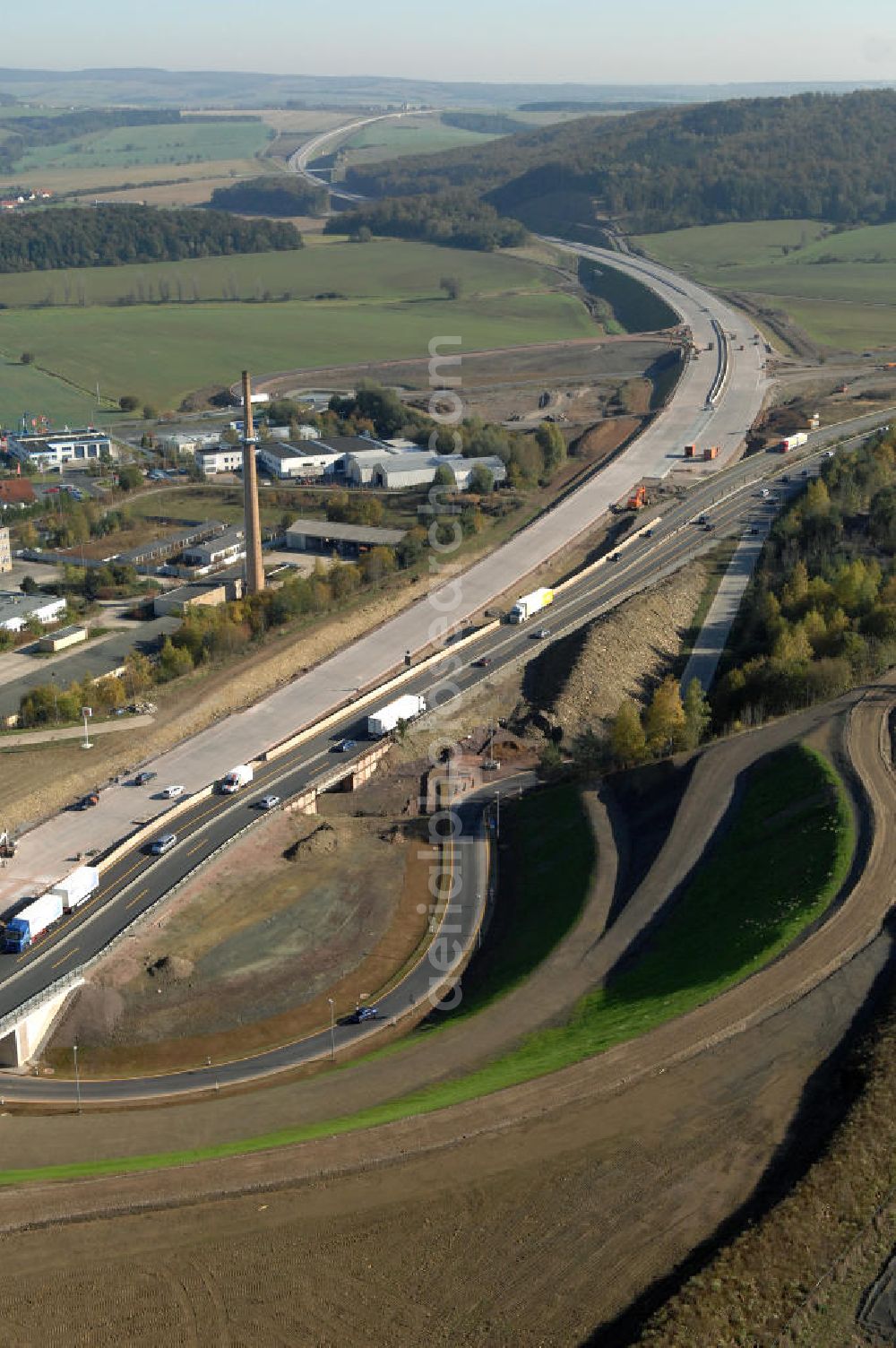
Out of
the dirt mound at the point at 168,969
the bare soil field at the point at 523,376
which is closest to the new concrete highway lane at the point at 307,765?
the dirt mound at the point at 168,969

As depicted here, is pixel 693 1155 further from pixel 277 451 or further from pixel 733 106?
pixel 733 106

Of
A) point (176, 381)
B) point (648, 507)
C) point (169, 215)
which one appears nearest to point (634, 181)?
point (169, 215)

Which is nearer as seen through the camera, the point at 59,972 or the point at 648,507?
the point at 59,972

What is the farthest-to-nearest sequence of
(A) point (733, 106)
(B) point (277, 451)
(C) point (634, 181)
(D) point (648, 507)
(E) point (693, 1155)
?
(A) point (733, 106) < (C) point (634, 181) < (B) point (277, 451) < (D) point (648, 507) < (E) point (693, 1155)

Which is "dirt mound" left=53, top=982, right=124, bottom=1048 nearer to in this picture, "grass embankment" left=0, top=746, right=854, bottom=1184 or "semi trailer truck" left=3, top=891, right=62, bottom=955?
"semi trailer truck" left=3, top=891, right=62, bottom=955

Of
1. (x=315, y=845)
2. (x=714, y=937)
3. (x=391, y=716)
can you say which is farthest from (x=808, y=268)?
(x=714, y=937)

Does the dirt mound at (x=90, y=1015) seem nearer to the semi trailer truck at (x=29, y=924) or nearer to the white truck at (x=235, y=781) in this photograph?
the semi trailer truck at (x=29, y=924)

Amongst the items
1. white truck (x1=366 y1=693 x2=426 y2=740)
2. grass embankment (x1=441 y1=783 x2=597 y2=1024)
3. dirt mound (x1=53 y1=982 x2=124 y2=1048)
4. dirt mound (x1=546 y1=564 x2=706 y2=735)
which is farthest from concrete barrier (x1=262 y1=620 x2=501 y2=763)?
dirt mound (x1=53 y1=982 x2=124 y2=1048)
